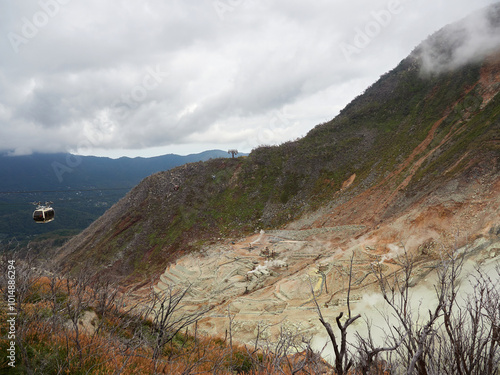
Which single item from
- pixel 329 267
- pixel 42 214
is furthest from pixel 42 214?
pixel 329 267

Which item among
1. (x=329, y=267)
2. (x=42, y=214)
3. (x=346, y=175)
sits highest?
(x=346, y=175)

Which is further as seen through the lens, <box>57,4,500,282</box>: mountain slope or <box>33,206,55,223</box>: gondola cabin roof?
<box>57,4,500,282</box>: mountain slope

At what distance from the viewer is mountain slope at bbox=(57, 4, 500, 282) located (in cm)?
2233

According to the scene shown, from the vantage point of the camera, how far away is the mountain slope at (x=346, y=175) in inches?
879

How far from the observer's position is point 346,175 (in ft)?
108

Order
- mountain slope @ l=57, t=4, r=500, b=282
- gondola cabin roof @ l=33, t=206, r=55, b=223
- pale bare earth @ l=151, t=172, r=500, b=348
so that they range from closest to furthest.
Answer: gondola cabin roof @ l=33, t=206, r=55, b=223 < pale bare earth @ l=151, t=172, r=500, b=348 < mountain slope @ l=57, t=4, r=500, b=282

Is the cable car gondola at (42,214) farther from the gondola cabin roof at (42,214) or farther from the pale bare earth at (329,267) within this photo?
the pale bare earth at (329,267)

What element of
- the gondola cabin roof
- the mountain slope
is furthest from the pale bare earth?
the gondola cabin roof

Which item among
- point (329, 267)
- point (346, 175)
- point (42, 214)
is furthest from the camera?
point (346, 175)

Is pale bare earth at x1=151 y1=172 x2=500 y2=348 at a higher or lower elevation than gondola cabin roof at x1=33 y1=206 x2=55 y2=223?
lower

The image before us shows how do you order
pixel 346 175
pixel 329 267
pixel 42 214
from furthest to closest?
1. pixel 346 175
2. pixel 329 267
3. pixel 42 214

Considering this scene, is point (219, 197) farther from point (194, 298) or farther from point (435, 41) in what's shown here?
point (435, 41)

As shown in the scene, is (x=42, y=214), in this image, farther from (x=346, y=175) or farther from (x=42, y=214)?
(x=346, y=175)

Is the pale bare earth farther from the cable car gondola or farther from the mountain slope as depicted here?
the cable car gondola
